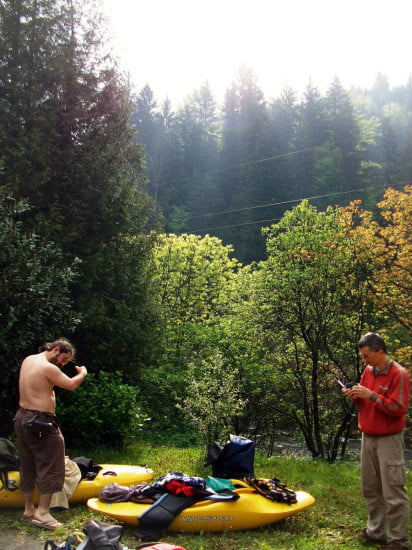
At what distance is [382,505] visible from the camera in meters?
4.76

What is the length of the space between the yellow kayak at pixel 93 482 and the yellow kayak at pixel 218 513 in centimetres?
50

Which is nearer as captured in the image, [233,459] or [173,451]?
[233,459]

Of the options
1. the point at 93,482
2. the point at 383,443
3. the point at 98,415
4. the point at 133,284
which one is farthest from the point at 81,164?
the point at 383,443

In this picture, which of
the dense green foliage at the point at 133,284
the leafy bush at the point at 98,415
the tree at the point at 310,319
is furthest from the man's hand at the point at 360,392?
the tree at the point at 310,319

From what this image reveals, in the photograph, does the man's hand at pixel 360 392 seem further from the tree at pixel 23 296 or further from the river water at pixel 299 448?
the river water at pixel 299 448

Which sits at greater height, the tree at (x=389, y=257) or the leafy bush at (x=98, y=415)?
the tree at (x=389, y=257)

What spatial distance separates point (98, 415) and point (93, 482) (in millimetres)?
2646

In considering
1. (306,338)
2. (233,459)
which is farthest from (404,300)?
(233,459)

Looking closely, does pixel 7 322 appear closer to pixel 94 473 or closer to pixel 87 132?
pixel 94 473

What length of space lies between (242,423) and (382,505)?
984 cm

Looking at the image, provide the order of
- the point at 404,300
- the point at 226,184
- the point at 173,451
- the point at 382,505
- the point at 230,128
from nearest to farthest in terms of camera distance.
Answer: the point at 382,505, the point at 173,451, the point at 404,300, the point at 226,184, the point at 230,128

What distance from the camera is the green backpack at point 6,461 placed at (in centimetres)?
563

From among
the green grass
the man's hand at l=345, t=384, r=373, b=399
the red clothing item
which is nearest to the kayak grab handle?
the green grass

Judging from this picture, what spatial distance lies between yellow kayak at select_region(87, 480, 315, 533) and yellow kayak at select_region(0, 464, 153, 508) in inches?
19.7
